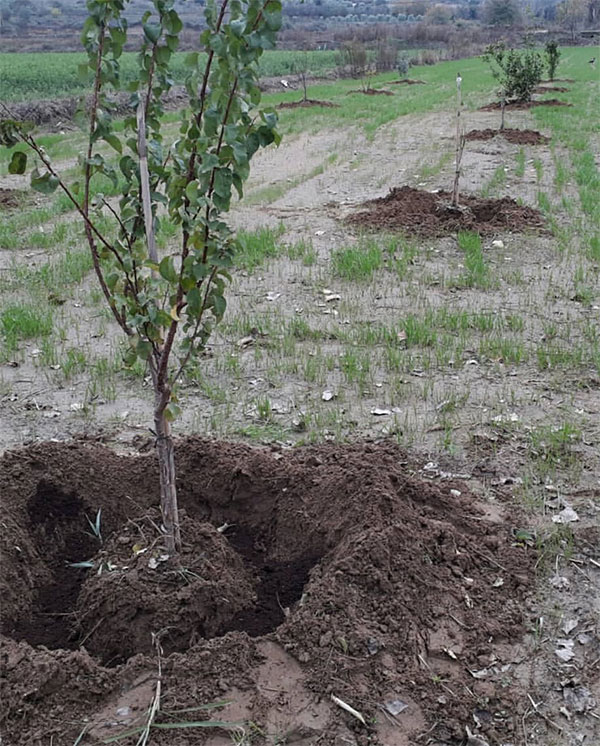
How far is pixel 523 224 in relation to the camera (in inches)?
Result: 424

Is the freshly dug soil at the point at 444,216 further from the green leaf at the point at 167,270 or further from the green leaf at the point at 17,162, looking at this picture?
the green leaf at the point at 17,162

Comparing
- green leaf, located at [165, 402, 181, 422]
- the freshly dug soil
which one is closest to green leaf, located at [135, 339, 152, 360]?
green leaf, located at [165, 402, 181, 422]

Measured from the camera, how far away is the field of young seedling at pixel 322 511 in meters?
3.19

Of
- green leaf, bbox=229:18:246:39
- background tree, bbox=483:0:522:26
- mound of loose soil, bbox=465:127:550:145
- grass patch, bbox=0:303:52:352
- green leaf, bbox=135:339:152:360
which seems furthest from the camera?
background tree, bbox=483:0:522:26

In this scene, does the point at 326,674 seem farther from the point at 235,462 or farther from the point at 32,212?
the point at 32,212

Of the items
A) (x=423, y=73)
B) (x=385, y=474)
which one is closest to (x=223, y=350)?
(x=385, y=474)

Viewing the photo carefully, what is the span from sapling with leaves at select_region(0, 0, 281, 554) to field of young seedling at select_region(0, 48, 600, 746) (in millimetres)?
422

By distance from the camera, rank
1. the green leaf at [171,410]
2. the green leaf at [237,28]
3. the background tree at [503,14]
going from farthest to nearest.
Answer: the background tree at [503,14] < the green leaf at [171,410] < the green leaf at [237,28]

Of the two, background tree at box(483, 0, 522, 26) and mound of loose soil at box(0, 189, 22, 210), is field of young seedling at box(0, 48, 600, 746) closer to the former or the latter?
mound of loose soil at box(0, 189, 22, 210)

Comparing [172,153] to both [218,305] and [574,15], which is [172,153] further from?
[574,15]

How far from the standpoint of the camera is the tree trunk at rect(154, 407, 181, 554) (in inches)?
144

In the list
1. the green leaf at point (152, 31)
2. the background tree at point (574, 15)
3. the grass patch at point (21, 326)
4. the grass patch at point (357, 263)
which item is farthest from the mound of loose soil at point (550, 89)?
the background tree at point (574, 15)

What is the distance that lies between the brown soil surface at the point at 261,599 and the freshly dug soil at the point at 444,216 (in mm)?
6352

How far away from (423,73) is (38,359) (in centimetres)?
4600
